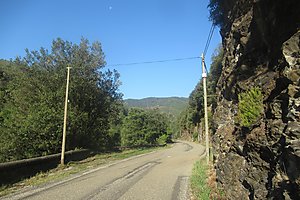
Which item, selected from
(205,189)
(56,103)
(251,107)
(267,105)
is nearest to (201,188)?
(205,189)

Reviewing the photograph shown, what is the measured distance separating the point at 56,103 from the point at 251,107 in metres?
22.8

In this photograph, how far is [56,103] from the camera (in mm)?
27031

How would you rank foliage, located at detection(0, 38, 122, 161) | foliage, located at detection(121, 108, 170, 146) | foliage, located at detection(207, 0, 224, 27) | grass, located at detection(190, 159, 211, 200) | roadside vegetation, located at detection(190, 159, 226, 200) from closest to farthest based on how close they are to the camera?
1. roadside vegetation, located at detection(190, 159, 226, 200)
2. grass, located at detection(190, 159, 211, 200)
3. foliage, located at detection(207, 0, 224, 27)
4. foliage, located at detection(0, 38, 122, 161)
5. foliage, located at detection(121, 108, 170, 146)

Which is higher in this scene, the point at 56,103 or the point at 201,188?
the point at 56,103

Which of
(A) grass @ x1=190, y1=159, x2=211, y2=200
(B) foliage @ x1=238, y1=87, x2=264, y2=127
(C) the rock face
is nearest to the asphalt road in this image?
(A) grass @ x1=190, y1=159, x2=211, y2=200

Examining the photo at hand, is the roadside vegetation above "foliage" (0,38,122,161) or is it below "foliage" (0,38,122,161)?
below

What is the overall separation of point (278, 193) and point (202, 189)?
5365 millimetres

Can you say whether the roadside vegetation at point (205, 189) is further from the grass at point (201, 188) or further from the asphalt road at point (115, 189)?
the asphalt road at point (115, 189)

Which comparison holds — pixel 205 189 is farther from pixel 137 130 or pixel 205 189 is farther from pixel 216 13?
pixel 137 130

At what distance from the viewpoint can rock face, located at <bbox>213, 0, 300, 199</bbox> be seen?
499cm

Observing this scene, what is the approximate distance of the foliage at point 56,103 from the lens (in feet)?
76.8

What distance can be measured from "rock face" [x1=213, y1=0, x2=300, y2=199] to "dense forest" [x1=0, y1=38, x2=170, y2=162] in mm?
17787

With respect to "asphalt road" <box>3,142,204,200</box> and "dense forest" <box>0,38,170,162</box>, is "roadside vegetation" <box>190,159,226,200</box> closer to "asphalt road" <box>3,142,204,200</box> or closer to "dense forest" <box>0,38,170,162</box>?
"asphalt road" <box>3,142,204,200</box>

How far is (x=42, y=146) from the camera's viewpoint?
2327 cm
